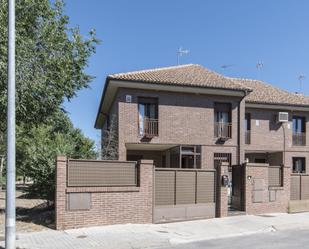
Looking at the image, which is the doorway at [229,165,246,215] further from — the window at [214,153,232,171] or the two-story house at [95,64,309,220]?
the window at [214,153,232,171]

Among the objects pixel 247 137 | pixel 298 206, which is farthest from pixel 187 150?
pixel 298 206

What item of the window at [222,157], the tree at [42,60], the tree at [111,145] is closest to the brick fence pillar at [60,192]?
the tree at [42,60]

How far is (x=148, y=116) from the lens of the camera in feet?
83.4

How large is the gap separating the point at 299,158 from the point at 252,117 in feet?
16.9

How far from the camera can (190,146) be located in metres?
25.9

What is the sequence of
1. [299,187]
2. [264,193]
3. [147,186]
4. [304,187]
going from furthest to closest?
[304,187] → [299,187] → [264,193] → [147,186]

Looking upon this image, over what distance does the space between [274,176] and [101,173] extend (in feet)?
27.7

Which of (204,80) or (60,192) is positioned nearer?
(60,192)

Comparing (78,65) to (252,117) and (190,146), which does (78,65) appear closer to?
(190,146)

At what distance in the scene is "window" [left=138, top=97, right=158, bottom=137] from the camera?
25125 mm

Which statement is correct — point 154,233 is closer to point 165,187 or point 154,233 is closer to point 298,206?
point 165,187

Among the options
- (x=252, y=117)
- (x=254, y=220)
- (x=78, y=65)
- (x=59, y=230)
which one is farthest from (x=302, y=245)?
(x=252, y=117)

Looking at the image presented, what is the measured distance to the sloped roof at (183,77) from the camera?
963 inches

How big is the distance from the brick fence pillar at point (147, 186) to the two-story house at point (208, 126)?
4.79 m
